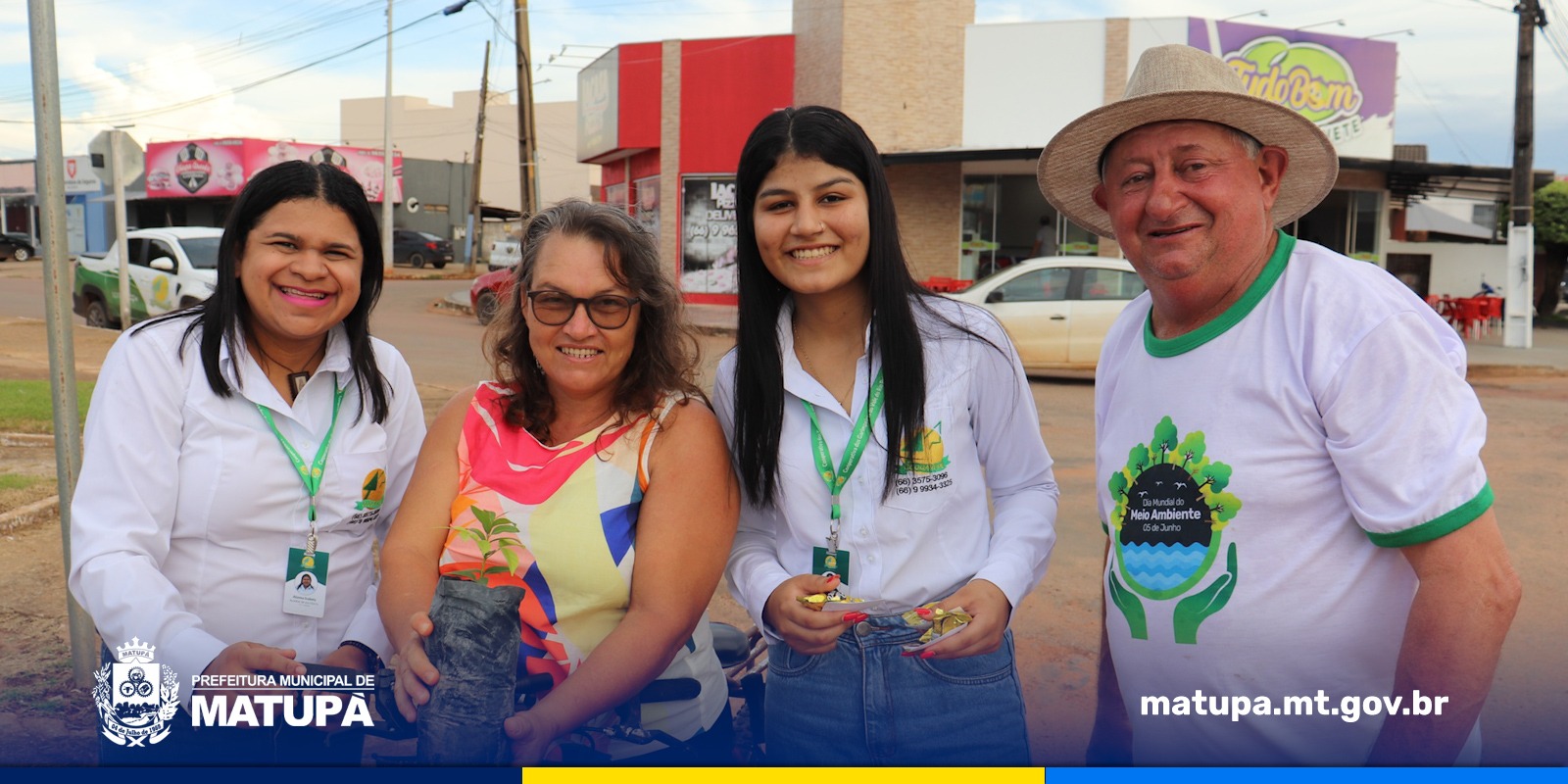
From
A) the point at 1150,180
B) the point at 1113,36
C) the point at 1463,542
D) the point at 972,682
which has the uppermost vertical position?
the point at 1113,36

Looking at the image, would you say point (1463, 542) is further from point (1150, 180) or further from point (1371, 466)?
point (1150, 180)

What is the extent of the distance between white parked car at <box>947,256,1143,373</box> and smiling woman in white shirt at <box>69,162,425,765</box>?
10.6 m

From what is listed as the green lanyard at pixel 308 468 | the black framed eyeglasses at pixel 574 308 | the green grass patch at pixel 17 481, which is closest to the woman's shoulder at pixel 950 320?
the black framed eyeglasses at pixel 574 308

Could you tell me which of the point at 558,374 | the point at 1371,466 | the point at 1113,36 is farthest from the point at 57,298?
the point at 1113,36

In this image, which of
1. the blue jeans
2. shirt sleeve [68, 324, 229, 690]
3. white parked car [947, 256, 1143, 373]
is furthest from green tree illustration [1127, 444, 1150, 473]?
white parked car [947, 256, 1143, 373]

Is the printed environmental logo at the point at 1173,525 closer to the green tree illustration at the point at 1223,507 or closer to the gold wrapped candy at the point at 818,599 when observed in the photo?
the green tree illustration at the point at 1223,507

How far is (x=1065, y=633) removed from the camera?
4.74 metres

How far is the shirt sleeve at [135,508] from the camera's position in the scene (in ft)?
6.60

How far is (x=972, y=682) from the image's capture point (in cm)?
215

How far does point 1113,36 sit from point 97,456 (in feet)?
65.3

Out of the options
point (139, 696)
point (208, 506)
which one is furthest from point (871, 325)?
point (139, 696)

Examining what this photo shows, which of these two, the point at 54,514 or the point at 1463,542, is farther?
the point at 54,514

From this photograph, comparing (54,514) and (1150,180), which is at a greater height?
(1150,180)

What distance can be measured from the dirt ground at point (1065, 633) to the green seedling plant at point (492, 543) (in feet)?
3.66
